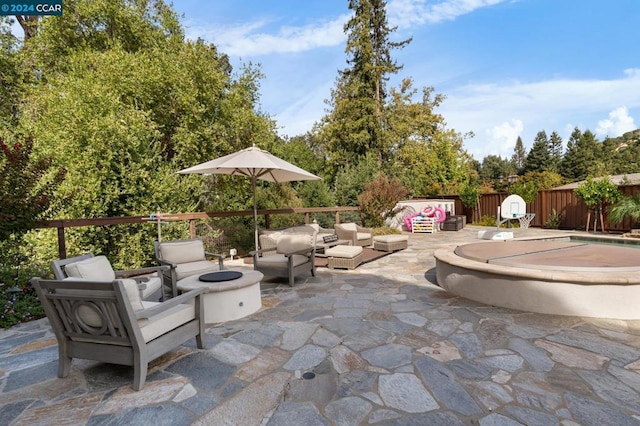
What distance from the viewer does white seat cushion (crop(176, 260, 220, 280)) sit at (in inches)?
163

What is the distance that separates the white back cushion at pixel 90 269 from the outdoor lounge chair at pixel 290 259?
83.3 inches

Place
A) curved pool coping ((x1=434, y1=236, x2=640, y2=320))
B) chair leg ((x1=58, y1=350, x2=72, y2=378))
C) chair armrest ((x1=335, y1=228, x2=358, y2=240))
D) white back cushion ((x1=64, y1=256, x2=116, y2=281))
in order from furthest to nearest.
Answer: chair armrest ((x1=335, y1=228, x2=358, y2=240)) < curved pool coping ((x1=434, y1=236, x2=640, y2=320)) < white back cushion ((x1=64, y1=256, x2=116, y2=281)) < chair leg ((x1=58, y1=350, x2=72, y2=378))

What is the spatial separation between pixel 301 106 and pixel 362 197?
938 cm

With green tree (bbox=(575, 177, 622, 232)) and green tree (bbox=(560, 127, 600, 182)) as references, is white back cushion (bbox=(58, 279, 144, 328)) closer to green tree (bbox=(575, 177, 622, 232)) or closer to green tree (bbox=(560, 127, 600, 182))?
green tree (bbox=(575, 177, 622, 232))

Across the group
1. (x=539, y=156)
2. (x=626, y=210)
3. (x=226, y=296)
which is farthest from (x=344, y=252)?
(x=539, y=156)

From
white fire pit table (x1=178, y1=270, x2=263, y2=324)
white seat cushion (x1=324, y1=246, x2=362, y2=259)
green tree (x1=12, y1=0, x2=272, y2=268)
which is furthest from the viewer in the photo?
green tree (x1=12, y1=0, x2=272, y2=268)

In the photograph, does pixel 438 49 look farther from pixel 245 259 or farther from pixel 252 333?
pixel 252 333

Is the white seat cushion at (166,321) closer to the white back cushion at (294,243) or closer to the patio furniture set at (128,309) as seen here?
the patio furniture set at (128,309)

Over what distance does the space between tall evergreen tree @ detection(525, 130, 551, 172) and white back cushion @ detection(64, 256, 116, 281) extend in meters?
47.8

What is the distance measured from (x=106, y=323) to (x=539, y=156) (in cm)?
5018

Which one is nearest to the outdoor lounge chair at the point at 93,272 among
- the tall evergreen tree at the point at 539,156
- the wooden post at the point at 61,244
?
the wooden post at the point at 61,244

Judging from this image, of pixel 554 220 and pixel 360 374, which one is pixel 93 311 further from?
pixel 554 220

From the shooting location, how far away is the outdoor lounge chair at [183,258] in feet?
13.7

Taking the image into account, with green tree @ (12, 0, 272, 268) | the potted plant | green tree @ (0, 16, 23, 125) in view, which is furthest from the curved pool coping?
green tree @ (0, 16, 23, 125)
